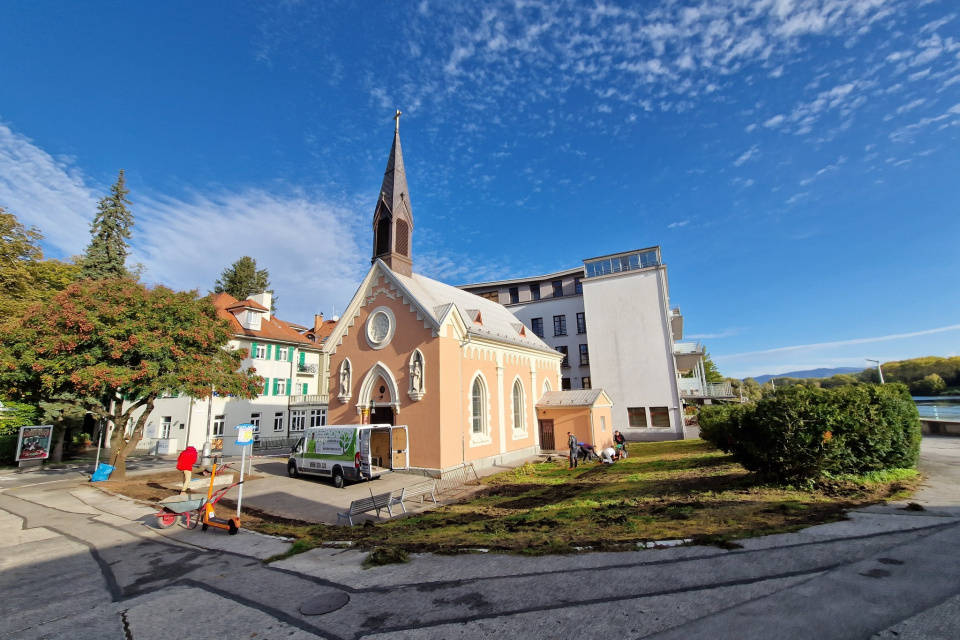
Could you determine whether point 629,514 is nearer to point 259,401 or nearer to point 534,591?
point 534,591

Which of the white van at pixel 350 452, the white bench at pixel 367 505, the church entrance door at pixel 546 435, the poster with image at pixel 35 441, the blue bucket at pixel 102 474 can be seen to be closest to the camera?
the white bench at pixel 367 505

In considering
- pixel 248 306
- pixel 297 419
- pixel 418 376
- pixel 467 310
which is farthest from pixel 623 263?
pixel 248 306

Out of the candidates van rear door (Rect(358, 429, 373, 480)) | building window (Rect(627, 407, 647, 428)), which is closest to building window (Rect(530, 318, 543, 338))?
building window (Rect(627, 407, 647, 428))

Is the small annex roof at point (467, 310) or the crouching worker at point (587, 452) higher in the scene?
the small annex roof at point (467, 310)

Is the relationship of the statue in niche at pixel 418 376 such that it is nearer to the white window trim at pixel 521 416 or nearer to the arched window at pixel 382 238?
the arched window at pixel 382 238

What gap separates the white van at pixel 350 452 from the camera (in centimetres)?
1728

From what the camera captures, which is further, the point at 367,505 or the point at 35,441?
the point at 35,441

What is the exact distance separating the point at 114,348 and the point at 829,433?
2393cm

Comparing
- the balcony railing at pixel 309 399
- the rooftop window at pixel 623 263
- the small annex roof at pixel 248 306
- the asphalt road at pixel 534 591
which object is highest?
the rooftop window at pixel 623 263

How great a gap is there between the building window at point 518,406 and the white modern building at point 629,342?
11.4m

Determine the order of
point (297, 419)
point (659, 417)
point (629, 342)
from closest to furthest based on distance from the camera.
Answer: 1. point (659, 417)
2. point (297, 419)
3. point (629, 342)

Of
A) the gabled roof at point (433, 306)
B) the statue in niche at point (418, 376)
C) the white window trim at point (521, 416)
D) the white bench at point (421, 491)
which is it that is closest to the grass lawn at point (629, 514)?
the white bench at point (421, 491)

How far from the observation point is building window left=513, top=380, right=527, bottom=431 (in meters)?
27.3

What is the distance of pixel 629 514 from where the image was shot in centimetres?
988
